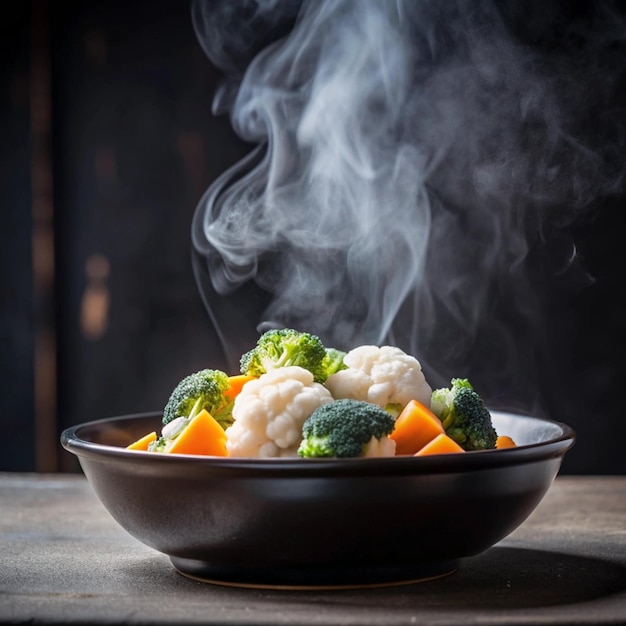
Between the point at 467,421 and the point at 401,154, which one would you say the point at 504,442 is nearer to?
the point at 467,421

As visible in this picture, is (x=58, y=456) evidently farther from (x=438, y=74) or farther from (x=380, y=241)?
(x=438, y=74)

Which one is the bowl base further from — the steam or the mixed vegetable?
the steam

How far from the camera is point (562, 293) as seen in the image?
11.5ft

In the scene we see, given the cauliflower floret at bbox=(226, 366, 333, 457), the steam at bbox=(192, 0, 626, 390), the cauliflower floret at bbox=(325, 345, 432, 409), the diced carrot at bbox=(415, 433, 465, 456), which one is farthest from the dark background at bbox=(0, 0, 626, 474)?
the diced carrot at bbox=(415, 433, 465, 456)

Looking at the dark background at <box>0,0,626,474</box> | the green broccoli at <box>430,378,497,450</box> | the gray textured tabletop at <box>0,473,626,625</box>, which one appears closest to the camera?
the gray textured tabletop at <box>0,473,626,625</box>

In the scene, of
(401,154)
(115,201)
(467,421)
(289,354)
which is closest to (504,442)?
(467,421)

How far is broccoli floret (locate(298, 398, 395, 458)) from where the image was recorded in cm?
120

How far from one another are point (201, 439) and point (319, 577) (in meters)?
0.25

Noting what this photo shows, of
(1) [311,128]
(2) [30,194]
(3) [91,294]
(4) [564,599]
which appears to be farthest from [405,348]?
(4) [564,599]

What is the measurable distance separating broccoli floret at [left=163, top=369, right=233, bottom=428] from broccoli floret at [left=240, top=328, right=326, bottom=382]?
9 cm

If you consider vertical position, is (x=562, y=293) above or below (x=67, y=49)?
below

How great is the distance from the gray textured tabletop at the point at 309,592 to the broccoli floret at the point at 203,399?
237mm

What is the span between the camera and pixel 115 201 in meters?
3.60

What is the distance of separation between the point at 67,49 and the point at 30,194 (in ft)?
1.92
